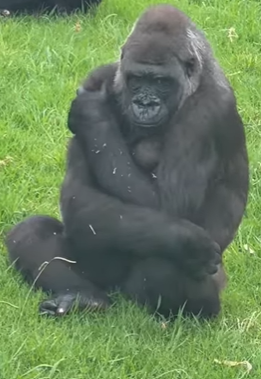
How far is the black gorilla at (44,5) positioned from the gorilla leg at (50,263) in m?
3.21

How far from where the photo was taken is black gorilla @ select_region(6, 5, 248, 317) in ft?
15.4

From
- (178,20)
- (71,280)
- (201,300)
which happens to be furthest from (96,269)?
(178,20)

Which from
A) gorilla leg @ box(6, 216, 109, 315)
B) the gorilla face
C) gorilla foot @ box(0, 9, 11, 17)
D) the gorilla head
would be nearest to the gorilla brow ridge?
the gorilla head

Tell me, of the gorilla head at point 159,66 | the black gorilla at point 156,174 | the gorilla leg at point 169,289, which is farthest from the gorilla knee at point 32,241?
the gorilla head at point 159,66

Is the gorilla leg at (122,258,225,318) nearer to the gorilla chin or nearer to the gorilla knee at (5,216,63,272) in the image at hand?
the gorilla knee at (5,216,63,272)

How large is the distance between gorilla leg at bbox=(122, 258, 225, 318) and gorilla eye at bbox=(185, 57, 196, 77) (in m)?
0.77

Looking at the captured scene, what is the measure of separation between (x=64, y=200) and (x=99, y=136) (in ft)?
1.06

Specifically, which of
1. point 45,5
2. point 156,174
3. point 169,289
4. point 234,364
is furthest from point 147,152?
point 45,5

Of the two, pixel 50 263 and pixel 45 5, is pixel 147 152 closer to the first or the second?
pixel 50 263

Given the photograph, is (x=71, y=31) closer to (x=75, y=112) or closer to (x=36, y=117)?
(x=36, y=117)

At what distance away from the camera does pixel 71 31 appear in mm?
7934

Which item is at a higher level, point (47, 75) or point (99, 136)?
point (99, 136)

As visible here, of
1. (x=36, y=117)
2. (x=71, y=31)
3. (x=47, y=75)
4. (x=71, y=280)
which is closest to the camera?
(x=71, y=280)

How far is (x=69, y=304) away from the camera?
16.2 feet
